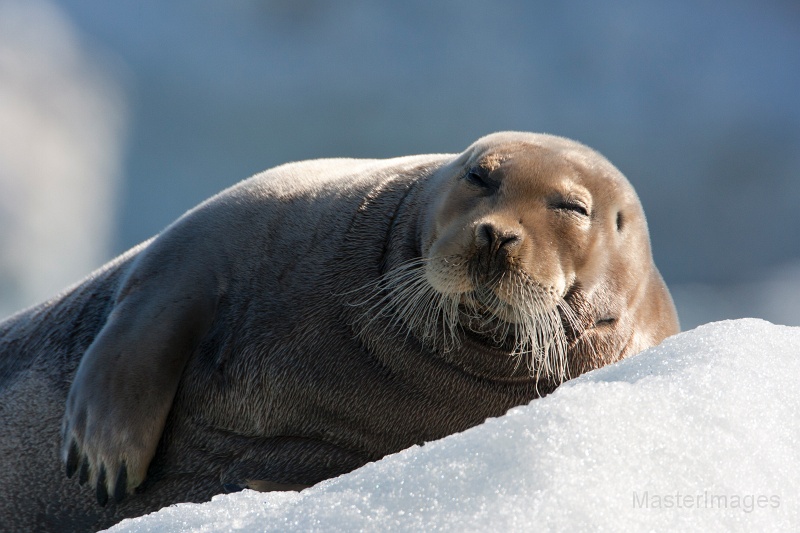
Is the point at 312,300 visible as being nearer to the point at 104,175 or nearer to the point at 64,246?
the point at 64,246

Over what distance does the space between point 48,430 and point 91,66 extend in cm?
1192

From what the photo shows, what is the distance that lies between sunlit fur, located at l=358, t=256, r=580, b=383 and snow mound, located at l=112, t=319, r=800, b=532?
0.82 m

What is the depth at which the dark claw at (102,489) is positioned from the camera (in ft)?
10.2

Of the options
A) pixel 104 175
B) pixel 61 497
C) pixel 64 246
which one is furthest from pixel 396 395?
pixel 104 175

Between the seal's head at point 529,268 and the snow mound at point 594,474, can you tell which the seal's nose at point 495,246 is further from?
the snow mound at point 594,474

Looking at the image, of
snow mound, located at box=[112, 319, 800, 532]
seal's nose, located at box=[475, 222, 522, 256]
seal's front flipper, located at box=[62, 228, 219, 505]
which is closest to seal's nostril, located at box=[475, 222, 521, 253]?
seal's nose, located at box=[475, 222, 522, 256]

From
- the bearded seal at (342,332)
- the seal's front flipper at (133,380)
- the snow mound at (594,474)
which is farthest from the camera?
the seal's front flipper at (133,380)

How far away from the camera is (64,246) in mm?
13375

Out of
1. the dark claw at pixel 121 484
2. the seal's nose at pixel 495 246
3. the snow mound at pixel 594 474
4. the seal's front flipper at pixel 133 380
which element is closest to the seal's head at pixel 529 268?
the seal's nose at pixel 495 246

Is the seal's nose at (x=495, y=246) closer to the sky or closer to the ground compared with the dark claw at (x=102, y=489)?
closer to the sky

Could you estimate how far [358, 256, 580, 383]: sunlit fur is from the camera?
2.78 metres

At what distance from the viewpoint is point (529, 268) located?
275 cm

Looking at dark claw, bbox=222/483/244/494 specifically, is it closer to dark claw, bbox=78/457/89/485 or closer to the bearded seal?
the bearded seal

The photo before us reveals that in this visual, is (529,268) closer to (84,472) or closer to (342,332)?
(342,332)
